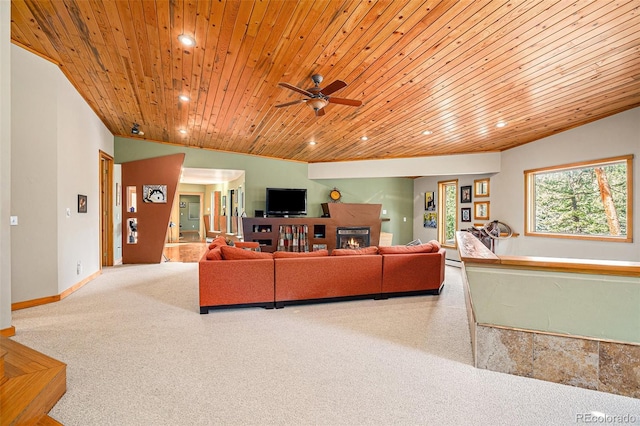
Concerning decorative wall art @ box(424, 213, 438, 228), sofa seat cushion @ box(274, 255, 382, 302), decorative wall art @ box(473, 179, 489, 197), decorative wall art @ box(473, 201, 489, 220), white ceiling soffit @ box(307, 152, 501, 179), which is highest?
white ceiling soffit @ box(307, 152, 501, 179)

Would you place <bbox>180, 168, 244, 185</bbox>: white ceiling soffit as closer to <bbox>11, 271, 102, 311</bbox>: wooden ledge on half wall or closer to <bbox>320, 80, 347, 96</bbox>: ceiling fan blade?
<bbox>11, 271, 102, 311</bbox>: wooden ledge on half wall

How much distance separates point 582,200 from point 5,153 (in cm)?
754

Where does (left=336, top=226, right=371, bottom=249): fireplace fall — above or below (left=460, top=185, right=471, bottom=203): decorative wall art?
below

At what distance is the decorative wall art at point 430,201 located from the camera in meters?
8.66

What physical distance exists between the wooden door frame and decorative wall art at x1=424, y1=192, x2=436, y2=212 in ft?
25.5

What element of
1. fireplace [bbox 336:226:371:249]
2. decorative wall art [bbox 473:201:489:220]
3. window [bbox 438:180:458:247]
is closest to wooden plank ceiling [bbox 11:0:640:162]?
decorative wall art [bbox 473:201:489:220]

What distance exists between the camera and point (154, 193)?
7020 millimetres

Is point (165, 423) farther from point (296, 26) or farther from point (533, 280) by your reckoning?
point (296, 26)

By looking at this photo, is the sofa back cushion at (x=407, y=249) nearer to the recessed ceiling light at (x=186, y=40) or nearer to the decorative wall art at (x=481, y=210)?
the recessed ceiling light at (x=186, y=40)

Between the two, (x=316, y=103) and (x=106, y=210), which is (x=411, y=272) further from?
(x=106, y=210)

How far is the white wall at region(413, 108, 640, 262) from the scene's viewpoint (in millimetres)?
4414

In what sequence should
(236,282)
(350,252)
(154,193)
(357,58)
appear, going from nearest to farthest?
(357,58) < (236,282) < (350,252) < (154,193)

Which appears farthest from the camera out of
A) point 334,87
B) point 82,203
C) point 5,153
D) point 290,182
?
point 290,182

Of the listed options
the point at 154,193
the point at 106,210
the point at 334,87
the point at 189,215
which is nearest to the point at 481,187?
the point at 334,87
